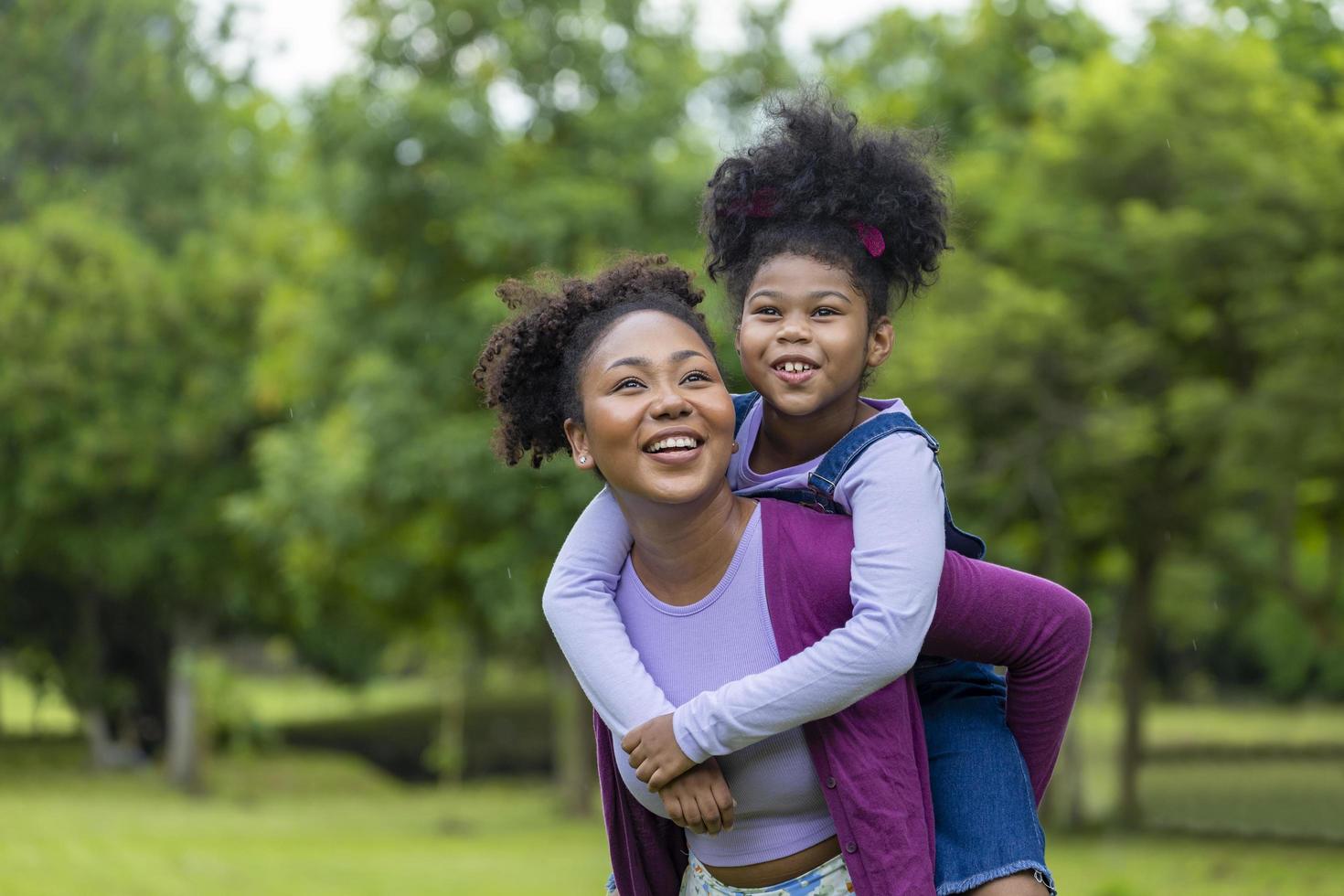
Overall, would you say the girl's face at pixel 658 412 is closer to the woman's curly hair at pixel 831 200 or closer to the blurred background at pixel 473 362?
the woman's curly hair at pixel 831 200

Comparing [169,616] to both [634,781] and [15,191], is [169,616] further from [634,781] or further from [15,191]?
[634,781]

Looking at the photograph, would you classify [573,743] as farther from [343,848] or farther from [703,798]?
[703,798]

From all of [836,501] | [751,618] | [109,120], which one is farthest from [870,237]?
[109,120]

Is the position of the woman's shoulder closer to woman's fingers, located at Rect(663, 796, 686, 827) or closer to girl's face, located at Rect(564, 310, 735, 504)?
girl's face, located at Rect(564, 310, 735, 504)

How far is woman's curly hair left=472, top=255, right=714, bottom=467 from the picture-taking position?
2686mm

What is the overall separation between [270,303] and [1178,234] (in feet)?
46.7

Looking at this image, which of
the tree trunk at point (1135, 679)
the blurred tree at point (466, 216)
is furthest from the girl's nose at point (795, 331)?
the tree trunk at point (1135, 679)

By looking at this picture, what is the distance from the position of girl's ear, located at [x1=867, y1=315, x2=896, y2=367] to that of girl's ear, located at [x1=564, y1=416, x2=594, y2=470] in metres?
0.51

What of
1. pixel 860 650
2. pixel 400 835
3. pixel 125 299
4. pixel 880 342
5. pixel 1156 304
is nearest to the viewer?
pixel 860 650

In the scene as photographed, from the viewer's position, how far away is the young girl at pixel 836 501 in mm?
2365

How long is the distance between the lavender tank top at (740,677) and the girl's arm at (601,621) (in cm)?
6

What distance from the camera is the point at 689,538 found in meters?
2.56

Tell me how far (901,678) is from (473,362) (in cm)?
1598

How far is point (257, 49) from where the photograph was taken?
2919cm
